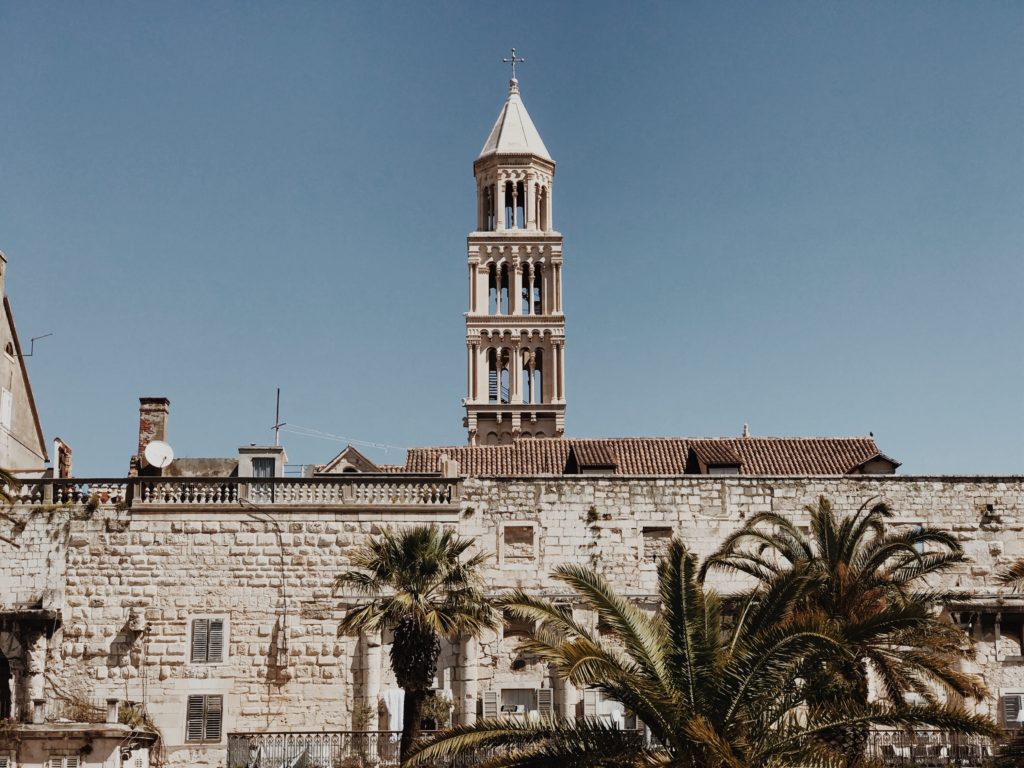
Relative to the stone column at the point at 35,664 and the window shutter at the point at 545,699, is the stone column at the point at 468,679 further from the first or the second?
the stone column at the point at 35,664

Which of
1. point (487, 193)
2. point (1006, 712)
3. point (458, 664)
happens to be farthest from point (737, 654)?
point (487, 193)

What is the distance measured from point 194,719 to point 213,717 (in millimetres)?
498

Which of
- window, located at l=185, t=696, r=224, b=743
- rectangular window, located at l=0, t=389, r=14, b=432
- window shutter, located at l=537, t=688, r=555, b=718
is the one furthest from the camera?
rectangular window, located at l=0, t=389, r=14, b=432

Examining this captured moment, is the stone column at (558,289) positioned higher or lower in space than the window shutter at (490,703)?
higher

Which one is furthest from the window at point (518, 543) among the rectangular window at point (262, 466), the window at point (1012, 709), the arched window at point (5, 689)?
the arched window at point (5, 689)

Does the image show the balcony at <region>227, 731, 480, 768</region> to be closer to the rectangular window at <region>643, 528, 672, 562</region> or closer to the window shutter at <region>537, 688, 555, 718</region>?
the window shutter at <region>537, 688, 555, 718</region>

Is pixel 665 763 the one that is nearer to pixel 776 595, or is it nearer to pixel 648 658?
pixel 648 658

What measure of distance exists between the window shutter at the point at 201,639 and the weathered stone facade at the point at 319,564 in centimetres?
20

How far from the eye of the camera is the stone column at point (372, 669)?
38094 mm

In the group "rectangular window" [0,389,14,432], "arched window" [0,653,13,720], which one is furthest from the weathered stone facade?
"rectangular window" [0,389,14,432]

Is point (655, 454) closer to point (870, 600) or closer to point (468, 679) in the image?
point (468, 679)

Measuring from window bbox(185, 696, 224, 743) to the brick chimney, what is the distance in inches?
333

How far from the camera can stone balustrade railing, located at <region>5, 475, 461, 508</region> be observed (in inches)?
1574

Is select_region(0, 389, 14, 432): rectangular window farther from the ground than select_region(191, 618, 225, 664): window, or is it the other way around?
select_region(0, 389, 14, 432): rectangular window
